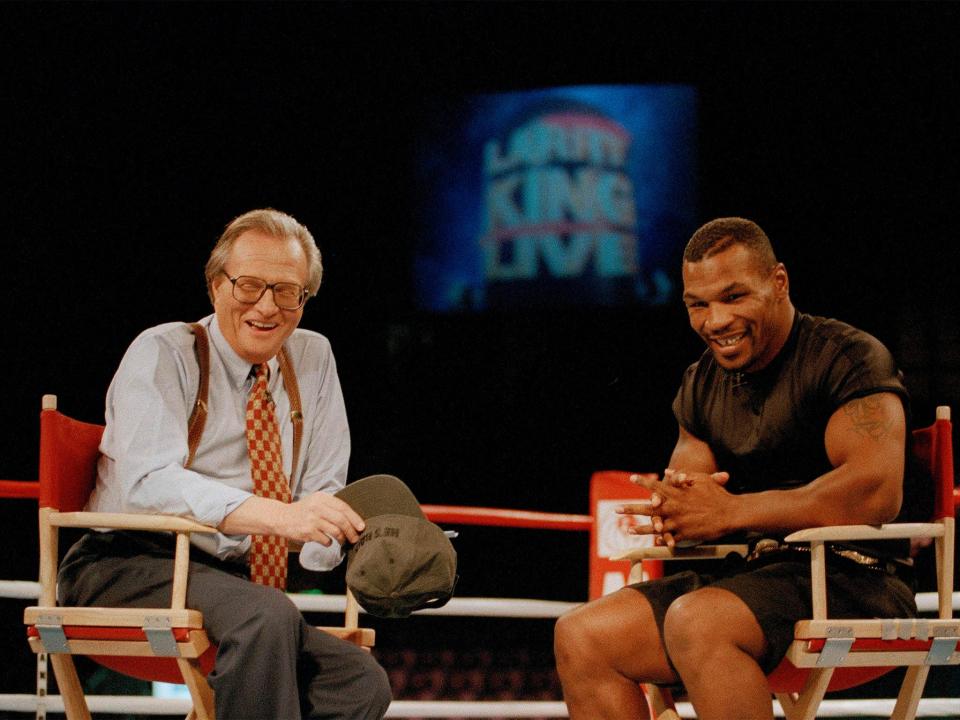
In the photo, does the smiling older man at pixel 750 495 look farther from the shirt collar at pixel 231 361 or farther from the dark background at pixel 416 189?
the dark background at pixel 416 189

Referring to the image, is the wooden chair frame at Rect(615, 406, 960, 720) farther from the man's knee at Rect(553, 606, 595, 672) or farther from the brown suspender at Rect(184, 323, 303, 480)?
the brown suspender at Rect(184, 323, 303, 480)

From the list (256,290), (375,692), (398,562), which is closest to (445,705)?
(375,692)

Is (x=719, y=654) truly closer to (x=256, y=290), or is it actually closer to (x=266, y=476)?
(x=266, y=476)

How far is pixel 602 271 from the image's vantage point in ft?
28.2

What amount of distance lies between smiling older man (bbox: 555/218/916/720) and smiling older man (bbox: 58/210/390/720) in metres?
0.52

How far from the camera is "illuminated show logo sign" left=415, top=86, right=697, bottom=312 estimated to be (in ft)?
26.9

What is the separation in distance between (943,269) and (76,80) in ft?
24.8

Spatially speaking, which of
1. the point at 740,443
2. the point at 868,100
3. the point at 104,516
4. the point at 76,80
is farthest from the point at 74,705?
the point at 868,100

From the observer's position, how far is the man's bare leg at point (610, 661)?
6.44 feet

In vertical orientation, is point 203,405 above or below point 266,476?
above

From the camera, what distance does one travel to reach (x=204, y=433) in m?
2.07

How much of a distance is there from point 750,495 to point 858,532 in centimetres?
21

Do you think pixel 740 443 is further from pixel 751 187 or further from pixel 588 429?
pixel 588 429

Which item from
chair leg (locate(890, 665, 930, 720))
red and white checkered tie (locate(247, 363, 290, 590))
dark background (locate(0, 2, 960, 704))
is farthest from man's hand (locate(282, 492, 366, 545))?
dark background (locate(0, 2, 960, 704))
